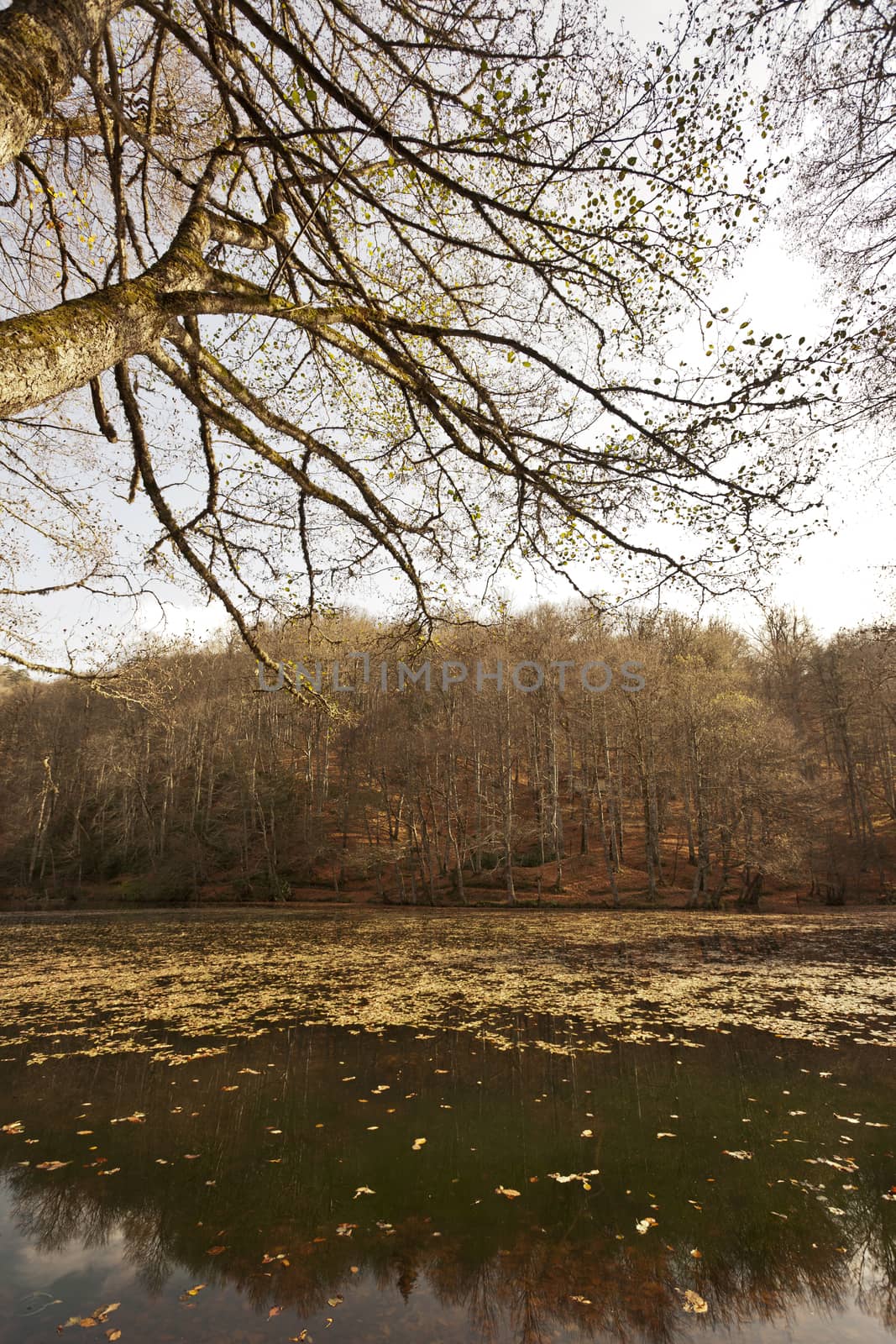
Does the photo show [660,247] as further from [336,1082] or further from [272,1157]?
[336,1082]

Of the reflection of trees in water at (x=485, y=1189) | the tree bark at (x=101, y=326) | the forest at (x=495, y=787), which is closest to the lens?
the tree bark at (x=101, y=326)

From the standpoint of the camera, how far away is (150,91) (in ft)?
12.7

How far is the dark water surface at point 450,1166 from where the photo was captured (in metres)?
2.79

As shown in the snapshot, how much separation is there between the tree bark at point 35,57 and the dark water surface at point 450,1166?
5.02 metres

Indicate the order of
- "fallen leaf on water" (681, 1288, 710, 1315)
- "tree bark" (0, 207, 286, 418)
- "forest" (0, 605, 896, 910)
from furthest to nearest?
"forest" (0, 605, 896, 910) < "fallen leaf on water" (681, 1288, 710, 1315) < "tree bark" (0, 207, 286, 418)

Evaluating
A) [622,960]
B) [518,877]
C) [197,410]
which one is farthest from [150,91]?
[518,877]

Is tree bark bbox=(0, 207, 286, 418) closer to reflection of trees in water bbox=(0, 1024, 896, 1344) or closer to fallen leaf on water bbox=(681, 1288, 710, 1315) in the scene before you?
reflection of trees in water bbox=(0, 1024, 896, 1344)

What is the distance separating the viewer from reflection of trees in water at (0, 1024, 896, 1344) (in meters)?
2.89

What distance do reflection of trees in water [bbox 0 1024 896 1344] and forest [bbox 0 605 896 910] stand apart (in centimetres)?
1448

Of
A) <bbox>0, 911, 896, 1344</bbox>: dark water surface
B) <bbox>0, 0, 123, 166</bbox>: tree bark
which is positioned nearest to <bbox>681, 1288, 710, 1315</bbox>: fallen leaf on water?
<bbox>0, 911, 896, 1344</bbox>: dark water surface

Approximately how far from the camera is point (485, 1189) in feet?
11.9

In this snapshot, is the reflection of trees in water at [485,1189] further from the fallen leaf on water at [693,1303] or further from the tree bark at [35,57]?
the tree bark at [35,57]

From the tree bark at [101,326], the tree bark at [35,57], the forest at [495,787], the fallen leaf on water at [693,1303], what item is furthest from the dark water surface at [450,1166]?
the forest at [495,787]

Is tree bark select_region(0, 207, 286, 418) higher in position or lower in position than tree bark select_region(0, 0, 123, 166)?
lower
